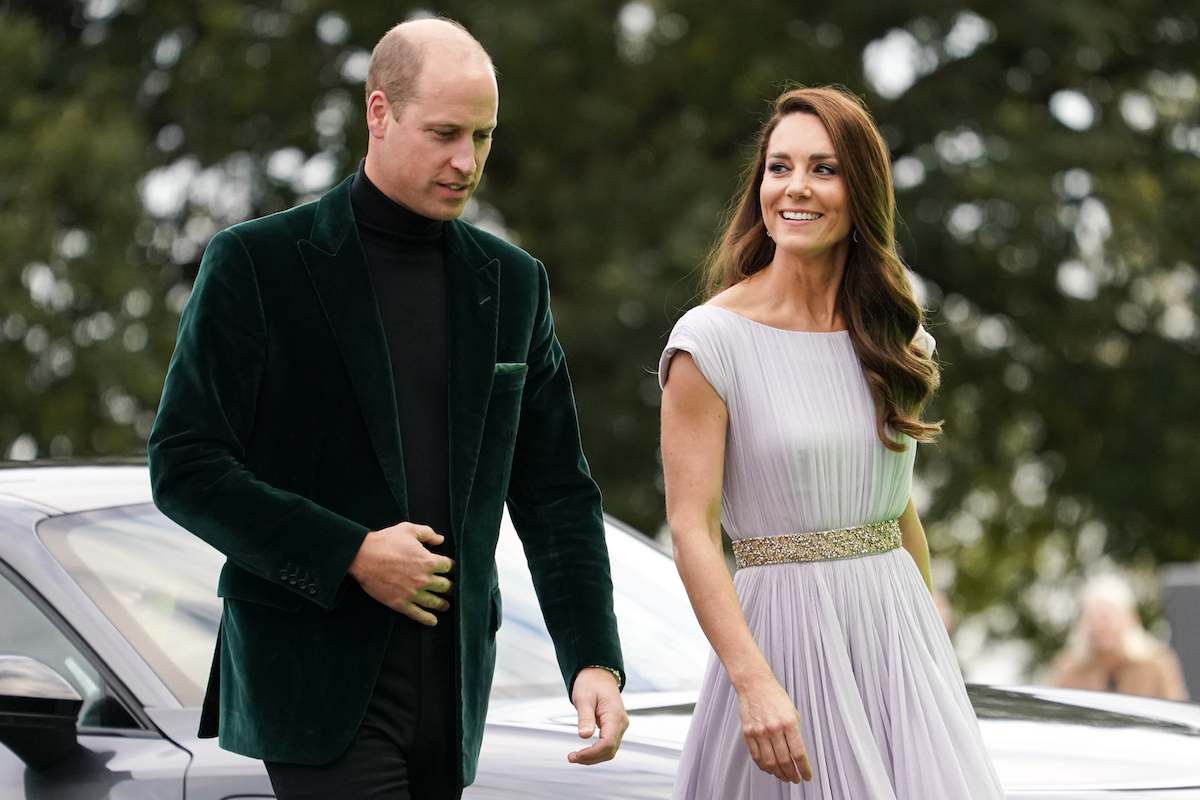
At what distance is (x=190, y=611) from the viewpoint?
350cm

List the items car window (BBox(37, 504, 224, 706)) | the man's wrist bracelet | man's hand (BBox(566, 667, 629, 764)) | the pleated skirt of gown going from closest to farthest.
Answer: man's hand (BBox(566, 667, 629, 764)) → the man's wrist bracelet → the pleated skirt of gown → car window (BBox(37, 504, 224, 706))

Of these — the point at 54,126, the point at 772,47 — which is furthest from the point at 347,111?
the point at 772,47

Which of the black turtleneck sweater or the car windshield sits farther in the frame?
the car windshield

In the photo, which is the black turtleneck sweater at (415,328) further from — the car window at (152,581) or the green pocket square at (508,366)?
the car window at (152,581)

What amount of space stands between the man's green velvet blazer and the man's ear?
0.41 feet

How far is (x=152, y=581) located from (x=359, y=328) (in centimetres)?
128

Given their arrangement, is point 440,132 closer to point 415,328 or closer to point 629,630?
point 415,328

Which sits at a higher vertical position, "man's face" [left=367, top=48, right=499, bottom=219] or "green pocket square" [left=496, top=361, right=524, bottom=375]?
"man's face" [left=367, top=48, right=499, bottom=219]

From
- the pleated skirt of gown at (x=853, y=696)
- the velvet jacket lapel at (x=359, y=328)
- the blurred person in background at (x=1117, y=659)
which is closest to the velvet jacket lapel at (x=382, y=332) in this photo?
the velvet jacket lapel at (x=359, y=328)

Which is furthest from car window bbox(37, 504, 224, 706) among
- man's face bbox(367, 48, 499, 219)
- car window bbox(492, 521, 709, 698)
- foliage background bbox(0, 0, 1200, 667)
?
foliage background bbox(0, 0, 1200, 667)

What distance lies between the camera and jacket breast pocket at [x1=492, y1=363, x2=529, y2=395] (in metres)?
2.61

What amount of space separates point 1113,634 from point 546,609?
6.14 metres

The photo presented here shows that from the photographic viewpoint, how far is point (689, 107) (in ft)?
44.7

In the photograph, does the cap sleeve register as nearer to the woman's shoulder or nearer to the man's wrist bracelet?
the woman's shoulder
